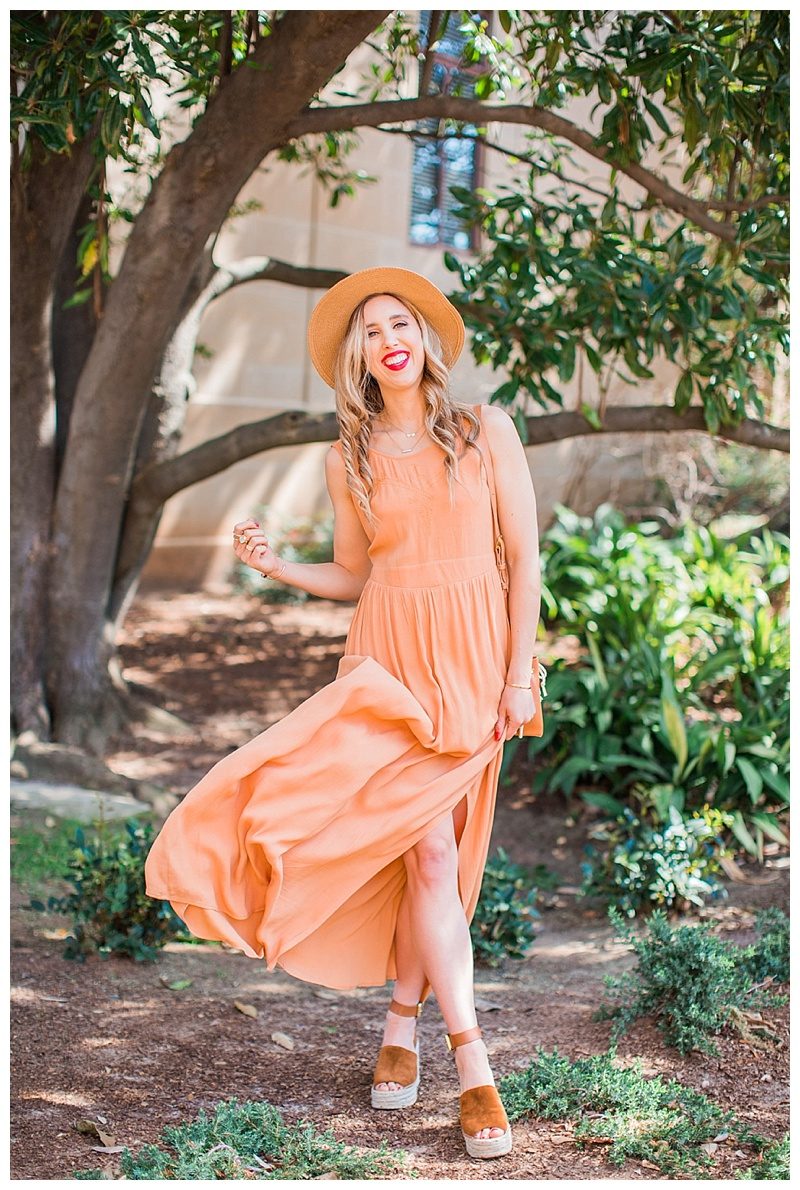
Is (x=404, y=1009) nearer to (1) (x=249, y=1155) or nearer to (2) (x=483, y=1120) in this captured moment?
(2) (x=483, y=1120)

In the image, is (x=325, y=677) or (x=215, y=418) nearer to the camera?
(x=325, y=677)

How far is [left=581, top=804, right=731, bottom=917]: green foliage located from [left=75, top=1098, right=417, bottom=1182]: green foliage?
6.66 ft

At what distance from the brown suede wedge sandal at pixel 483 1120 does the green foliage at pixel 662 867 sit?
6.06 feet

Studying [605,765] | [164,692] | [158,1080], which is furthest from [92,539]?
[158,1080]

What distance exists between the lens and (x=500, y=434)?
10.2 feet

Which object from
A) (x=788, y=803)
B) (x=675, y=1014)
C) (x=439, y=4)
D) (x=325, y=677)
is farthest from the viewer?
(x=325, y=677)

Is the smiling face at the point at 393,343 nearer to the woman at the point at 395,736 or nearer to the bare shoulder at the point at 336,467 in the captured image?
the woman at the point at 395,736

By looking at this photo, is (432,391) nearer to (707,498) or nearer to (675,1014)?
(675,1014)

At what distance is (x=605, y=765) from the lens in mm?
5738

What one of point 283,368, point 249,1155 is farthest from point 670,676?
point 283,368

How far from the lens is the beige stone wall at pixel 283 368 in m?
10.1

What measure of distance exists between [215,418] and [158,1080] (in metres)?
7.59

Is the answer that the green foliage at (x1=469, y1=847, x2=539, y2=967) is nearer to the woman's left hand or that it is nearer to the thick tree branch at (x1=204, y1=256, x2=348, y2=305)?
the woman's left hand

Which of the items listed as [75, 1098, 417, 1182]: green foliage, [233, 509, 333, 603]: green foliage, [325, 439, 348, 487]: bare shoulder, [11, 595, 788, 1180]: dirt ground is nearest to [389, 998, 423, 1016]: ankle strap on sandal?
[11, 595, 788, 1180]: dirt ground
